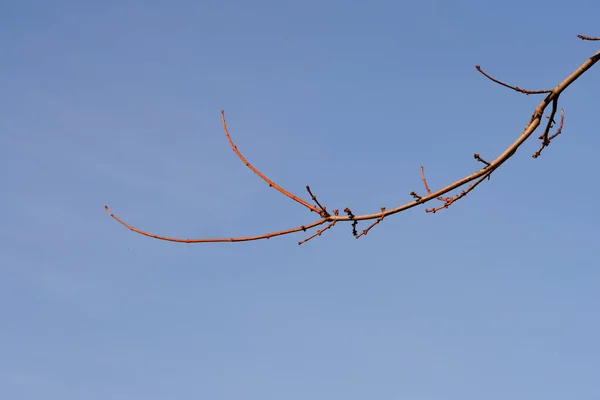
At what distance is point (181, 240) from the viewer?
412 centimetres

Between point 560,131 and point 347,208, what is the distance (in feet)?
5.73

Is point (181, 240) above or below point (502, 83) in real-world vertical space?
below

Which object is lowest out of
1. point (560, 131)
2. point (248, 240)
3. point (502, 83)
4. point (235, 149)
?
point (248, 240)

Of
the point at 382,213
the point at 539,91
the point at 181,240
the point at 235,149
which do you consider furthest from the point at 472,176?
the point at 181,240

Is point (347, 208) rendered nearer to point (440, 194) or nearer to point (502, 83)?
point (440, 194)

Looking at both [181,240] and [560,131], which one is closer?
[181,240]

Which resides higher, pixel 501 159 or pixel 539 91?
pixel 539 91

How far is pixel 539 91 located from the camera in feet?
15.2

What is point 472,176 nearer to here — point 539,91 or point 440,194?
point 440,194

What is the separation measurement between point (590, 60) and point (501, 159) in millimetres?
878

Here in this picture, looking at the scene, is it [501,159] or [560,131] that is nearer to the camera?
[501,159]

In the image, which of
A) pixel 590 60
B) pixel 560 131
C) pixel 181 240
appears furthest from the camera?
pixel 560 131

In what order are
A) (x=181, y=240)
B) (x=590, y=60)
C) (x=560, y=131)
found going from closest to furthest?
(x=181, y=240), (x=590, y=60), (x=560, y=131)

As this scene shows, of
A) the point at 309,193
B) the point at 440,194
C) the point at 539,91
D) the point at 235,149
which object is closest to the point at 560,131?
the point at 539,91
